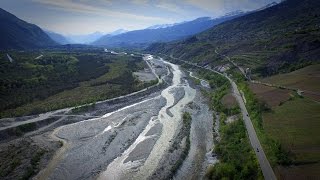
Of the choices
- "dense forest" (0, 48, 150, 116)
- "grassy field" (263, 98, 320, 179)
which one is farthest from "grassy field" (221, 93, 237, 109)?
"dense forest" (0, 48, 150, 116)

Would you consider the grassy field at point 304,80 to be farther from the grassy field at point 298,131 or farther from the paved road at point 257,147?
the paved road at point 257,147

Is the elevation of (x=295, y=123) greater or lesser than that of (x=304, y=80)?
greater

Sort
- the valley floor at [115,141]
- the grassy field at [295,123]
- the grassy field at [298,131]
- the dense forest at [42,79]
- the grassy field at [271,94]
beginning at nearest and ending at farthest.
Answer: the grassy field at [295,123]
the grassy field at [298,131]
the valley floor at [115,141]
the grassy field at [271,94]
the dense forest at [42,79]

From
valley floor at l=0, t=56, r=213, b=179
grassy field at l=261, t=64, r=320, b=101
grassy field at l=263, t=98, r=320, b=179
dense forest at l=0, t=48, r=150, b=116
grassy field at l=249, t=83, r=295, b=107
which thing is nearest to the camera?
grassy field at l=263, t=98, r=320, b=179

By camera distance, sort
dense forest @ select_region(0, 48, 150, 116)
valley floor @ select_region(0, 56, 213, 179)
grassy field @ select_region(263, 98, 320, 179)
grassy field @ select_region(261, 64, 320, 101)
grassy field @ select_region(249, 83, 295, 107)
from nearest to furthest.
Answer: grassy field @ select_region(263, 98, 320, 179) → valley floor @ select_region(0, 56, 213, 179) → grassy field @ select_region(249, 83, 295, 107) → grassy field @ select_region(261, 64, 320, 101) → dense forest @ select_region(0, 48, 150, 116)

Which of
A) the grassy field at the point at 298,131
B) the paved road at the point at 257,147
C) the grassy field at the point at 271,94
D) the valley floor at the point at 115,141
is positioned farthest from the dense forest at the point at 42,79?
the grassy field at the point at 298,131

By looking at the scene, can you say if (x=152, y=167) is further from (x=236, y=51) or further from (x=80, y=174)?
(x=236, y=51)

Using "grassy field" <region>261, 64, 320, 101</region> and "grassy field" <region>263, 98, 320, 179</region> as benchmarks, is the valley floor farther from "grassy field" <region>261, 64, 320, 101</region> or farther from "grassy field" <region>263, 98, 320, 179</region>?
"grassy field" <region>261, 64, 320, 101</region>

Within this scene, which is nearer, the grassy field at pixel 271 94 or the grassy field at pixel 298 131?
the grassy field at pixel 298 131

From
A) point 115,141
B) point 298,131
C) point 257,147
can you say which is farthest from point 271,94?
point 115,141

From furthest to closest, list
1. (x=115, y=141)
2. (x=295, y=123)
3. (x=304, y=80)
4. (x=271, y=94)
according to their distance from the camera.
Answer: (x=304, y=80) → (x=271, y=94) → (x=115, y=141) → (x=295, y=123)

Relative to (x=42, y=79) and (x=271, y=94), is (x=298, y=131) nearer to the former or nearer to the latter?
(x=271, y=94)

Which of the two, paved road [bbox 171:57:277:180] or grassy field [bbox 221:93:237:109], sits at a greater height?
paved road [bbox 171:57:277:180]

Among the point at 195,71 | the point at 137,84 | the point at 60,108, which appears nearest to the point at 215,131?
the point at 60,108
